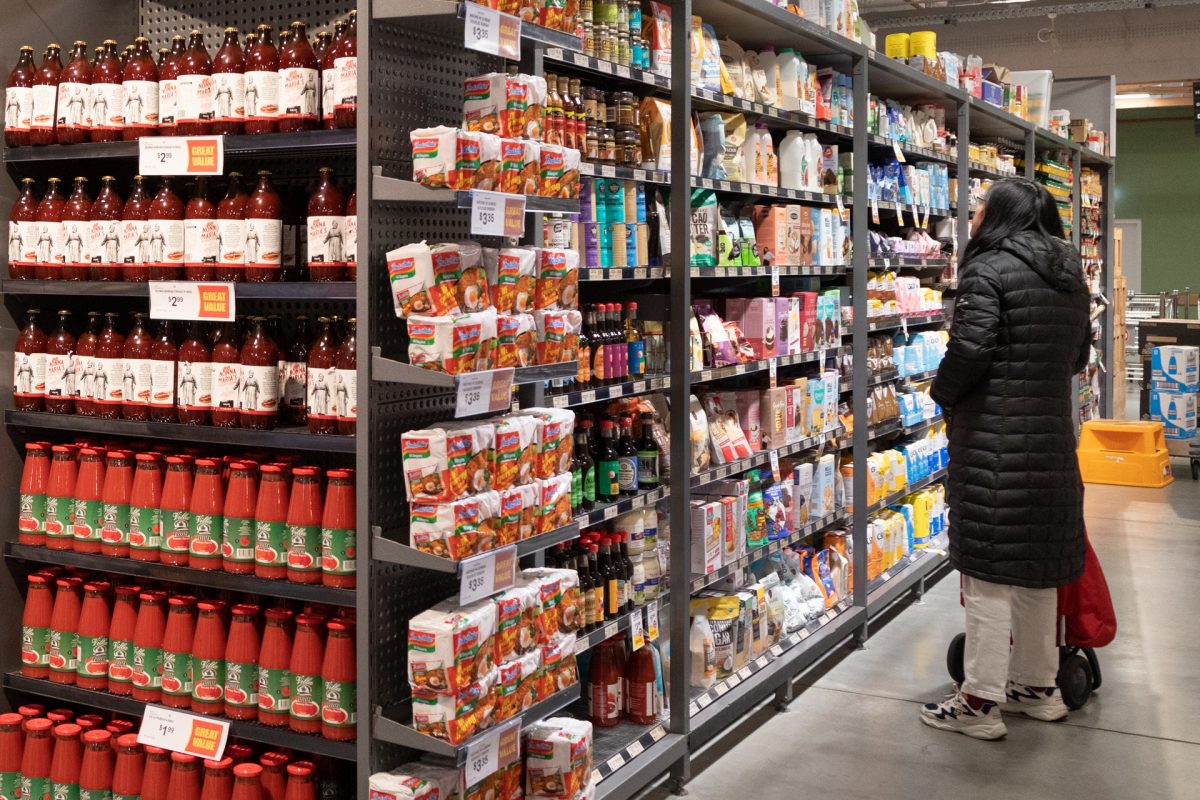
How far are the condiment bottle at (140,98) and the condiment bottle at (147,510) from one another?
0.86m

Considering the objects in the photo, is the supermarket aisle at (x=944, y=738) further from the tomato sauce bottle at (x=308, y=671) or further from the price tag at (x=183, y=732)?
the price tag at (x=183, y=732)

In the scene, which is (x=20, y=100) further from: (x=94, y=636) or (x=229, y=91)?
(x=94, y=636)

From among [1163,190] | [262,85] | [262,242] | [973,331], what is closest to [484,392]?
[262,242]

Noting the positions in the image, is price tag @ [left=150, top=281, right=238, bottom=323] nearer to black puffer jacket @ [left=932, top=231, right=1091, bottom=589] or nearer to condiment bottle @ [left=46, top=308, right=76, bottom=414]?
condiment bottle @ [left=46, top=308, right=76, bottom=414]

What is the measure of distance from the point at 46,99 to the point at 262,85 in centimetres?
75

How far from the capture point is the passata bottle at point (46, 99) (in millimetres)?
3271

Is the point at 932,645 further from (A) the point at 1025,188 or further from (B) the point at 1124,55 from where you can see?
(B) the point at 1124,55

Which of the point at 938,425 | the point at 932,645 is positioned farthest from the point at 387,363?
the point at 938,425

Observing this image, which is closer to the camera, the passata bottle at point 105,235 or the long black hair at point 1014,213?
the passata bottle at point 105,235

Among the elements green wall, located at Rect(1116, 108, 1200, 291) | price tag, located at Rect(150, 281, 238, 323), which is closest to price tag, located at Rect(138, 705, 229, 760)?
price tag, located at Rect(150, 281, 238, 323)

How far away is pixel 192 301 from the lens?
3.04m

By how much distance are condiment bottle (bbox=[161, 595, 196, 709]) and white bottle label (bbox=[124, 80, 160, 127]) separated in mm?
1270

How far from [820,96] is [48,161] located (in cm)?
320

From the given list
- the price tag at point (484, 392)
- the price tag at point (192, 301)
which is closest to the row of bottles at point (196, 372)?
the price tag at point (192, 301)
